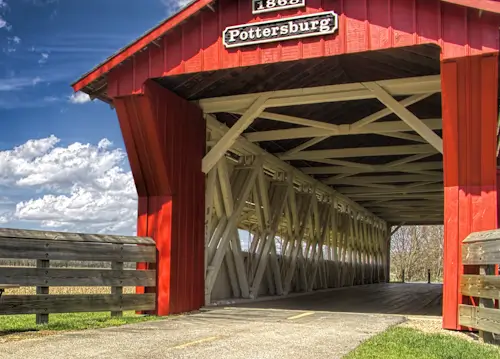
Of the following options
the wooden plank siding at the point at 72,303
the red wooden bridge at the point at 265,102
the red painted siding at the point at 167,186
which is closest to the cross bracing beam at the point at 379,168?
the red wooden bridge at the point at 265,102

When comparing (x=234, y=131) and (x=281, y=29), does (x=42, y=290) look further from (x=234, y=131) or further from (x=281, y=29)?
(x=281, y=29)

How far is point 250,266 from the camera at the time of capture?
47.7 feet

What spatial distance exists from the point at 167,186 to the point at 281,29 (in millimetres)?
3158

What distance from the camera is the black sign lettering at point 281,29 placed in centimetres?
880

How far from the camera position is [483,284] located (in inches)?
290

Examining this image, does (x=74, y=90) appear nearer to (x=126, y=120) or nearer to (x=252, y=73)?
(x=126, y=120)

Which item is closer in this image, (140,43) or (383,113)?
(140,43)

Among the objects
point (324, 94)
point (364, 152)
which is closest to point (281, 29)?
point (324, 94)

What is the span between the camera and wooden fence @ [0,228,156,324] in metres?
7.57

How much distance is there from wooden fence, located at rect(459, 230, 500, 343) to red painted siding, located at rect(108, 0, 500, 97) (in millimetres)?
2524

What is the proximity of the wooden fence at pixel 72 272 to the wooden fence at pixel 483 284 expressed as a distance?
4.76 meters

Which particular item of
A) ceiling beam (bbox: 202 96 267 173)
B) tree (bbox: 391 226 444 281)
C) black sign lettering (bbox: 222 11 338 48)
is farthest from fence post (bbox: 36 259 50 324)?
tree (bbox: 391 226 444 281)

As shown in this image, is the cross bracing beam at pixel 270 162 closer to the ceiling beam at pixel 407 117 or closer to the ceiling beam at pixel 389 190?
the ceiling beam at pixel 389 190

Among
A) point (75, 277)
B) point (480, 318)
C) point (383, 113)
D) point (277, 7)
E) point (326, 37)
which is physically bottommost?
point (480, 318)
